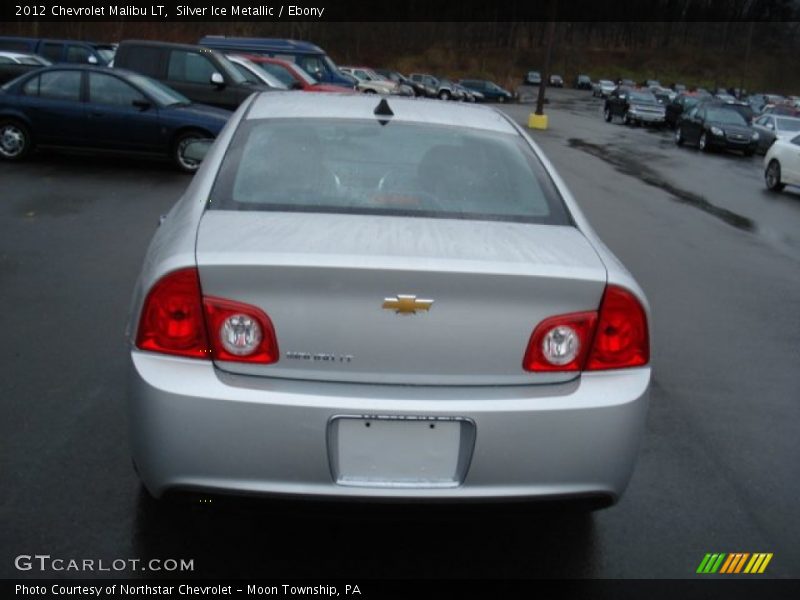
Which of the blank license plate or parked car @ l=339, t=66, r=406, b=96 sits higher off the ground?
the blank license plate

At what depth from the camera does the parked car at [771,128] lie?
25797mm

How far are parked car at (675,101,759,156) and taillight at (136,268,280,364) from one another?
2513 centimetres

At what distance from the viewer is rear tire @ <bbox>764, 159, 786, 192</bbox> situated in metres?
16.2

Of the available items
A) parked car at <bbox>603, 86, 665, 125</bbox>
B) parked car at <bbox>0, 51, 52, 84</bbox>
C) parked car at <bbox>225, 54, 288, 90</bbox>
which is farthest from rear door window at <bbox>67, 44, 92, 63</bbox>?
parked car at <bbox>603, 86, 665, 125</bbox>

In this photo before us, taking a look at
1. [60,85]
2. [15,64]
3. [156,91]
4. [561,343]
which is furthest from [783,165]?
[15,64]

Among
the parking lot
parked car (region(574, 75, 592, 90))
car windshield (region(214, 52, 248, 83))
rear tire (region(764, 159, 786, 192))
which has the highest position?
car windshield (region(214, 52, 248, 83))

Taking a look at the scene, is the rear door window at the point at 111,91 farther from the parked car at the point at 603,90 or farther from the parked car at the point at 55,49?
the parked car at the point at 603,90

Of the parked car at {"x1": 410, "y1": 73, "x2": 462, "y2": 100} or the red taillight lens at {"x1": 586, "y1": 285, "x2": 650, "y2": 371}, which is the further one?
the parked car at {"x1": 410, "y1": 73, "x2": 462, "y2": 100}

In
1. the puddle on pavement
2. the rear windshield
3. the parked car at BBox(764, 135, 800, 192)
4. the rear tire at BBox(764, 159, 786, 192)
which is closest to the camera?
the rear windshield

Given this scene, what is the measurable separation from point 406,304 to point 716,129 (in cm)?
2512

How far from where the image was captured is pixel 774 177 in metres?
16.4

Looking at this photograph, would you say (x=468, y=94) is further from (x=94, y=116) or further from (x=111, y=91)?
(x=94, y=116)

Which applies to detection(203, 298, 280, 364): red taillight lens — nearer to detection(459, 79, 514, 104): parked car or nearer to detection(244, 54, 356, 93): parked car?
detection(244, 54, 356, 93): parked car

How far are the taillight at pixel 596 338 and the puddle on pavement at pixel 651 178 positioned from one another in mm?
9566
